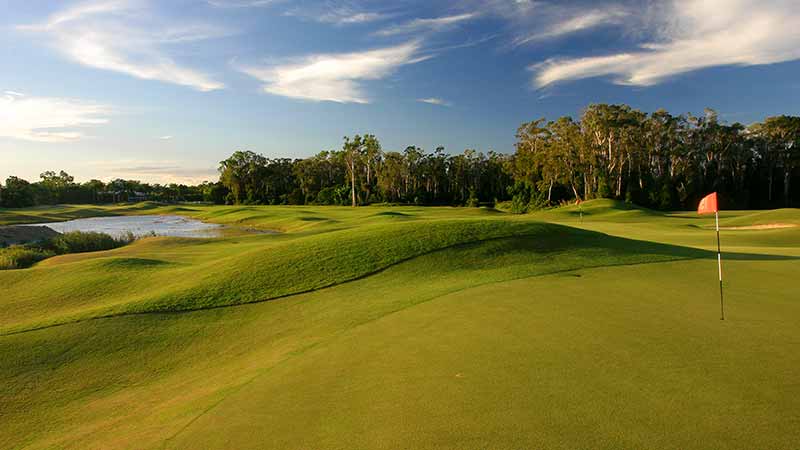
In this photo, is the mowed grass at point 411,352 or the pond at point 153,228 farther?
the pond at point 153,228

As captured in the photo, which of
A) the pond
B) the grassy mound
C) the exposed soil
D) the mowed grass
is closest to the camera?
the mowed grass

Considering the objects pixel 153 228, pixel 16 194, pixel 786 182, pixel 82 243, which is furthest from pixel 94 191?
pixel 786 182

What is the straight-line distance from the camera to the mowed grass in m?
4.10

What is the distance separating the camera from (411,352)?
627 centimetres

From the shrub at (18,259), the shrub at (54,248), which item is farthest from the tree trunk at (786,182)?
the shrub at (18,259)

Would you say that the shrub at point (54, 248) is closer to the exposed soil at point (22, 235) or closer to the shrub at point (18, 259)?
the shrub at point (18, 259)

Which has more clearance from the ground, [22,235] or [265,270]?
[22,235]

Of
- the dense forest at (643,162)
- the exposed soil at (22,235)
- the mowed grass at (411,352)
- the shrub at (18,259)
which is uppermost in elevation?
the dense forest at (643,162)

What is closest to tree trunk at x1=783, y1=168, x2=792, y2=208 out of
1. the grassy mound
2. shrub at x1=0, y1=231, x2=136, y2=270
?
the grassy mound

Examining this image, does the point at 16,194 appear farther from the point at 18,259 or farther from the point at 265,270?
the point at 265,270

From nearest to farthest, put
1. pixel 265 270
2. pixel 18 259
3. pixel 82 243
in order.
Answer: pixel 265 270
pixel 18 259
pixel 82 243

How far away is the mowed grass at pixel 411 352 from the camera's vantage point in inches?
161

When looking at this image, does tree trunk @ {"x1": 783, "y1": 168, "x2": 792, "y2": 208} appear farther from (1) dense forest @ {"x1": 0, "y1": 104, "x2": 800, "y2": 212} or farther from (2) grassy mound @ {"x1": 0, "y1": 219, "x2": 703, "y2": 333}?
(2) grassy mound @ {"x1": 0, "y1": 219, "x2": 703, "y2": 333}

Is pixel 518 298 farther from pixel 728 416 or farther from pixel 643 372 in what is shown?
pixel 728 416
